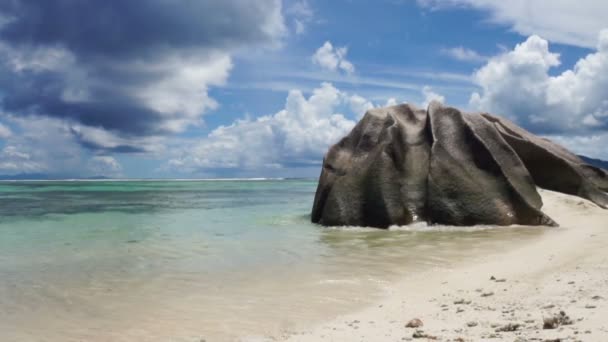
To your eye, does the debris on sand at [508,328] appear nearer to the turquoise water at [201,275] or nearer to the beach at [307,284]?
the beach at [307,284]

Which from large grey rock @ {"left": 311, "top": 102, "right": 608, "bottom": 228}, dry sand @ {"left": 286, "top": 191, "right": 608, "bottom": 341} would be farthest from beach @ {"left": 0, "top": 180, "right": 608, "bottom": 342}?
large grey rock @ {"left": 311, "top": 102, "right": 608, "bottom": 228}

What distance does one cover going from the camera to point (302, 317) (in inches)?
259

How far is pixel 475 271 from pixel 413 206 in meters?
6.54

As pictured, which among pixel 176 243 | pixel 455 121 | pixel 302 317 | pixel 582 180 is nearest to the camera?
pixel 302 317

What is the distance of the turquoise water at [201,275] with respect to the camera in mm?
6418

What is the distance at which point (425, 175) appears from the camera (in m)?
15.6

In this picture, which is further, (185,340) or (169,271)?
(169,271)

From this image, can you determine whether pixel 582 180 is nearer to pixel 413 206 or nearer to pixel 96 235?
pixel 413 206

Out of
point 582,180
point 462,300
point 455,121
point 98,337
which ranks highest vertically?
point 455,121

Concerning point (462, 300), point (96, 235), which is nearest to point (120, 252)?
point (96, 235)

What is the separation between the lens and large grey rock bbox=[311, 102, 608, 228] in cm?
1473

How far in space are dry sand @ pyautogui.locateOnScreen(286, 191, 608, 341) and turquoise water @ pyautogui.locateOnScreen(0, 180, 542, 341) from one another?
2.01 feet

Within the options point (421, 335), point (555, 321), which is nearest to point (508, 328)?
point (555, 321)

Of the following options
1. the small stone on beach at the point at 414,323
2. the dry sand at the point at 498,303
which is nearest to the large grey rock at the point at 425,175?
the dry sand at the point at 498,303
